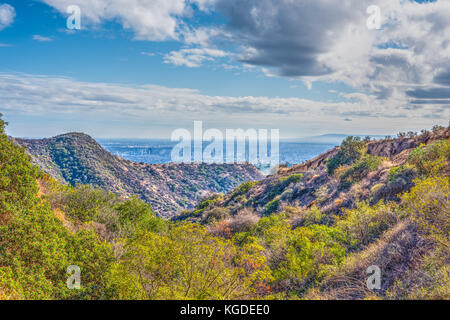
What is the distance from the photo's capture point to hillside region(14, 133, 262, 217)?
91.7 meters

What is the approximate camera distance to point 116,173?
100 meters

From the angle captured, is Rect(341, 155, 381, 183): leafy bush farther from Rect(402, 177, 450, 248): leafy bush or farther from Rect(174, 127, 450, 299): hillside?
Rect(402, 177, 450, 248): leafy bush

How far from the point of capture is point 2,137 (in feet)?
42.0

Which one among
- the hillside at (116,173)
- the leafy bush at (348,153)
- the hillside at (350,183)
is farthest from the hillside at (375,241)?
the hillside at (116,173)

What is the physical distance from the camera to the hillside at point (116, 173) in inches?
3610

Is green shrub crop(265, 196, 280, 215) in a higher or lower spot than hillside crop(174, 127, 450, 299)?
lower

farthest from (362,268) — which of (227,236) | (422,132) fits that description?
(422,132)

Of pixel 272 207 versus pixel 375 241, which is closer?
pixel 375 241

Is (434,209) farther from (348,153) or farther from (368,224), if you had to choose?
(348,153)

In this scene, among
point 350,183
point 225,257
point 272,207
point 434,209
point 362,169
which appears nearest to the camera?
point 434,209

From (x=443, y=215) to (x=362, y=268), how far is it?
10.8 ft

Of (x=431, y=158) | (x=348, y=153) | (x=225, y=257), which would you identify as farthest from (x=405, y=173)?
(x=348, y=153)

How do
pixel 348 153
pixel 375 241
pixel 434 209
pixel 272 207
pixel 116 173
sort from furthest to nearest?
pixel 116 173
pixel 348 153
pixel 272 207
pixel 375 241
pixel 434 209

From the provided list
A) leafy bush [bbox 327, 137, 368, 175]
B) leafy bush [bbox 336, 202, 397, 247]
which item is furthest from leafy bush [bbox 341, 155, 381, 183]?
leafy bush [bbox 336, 202, 397, 247]
